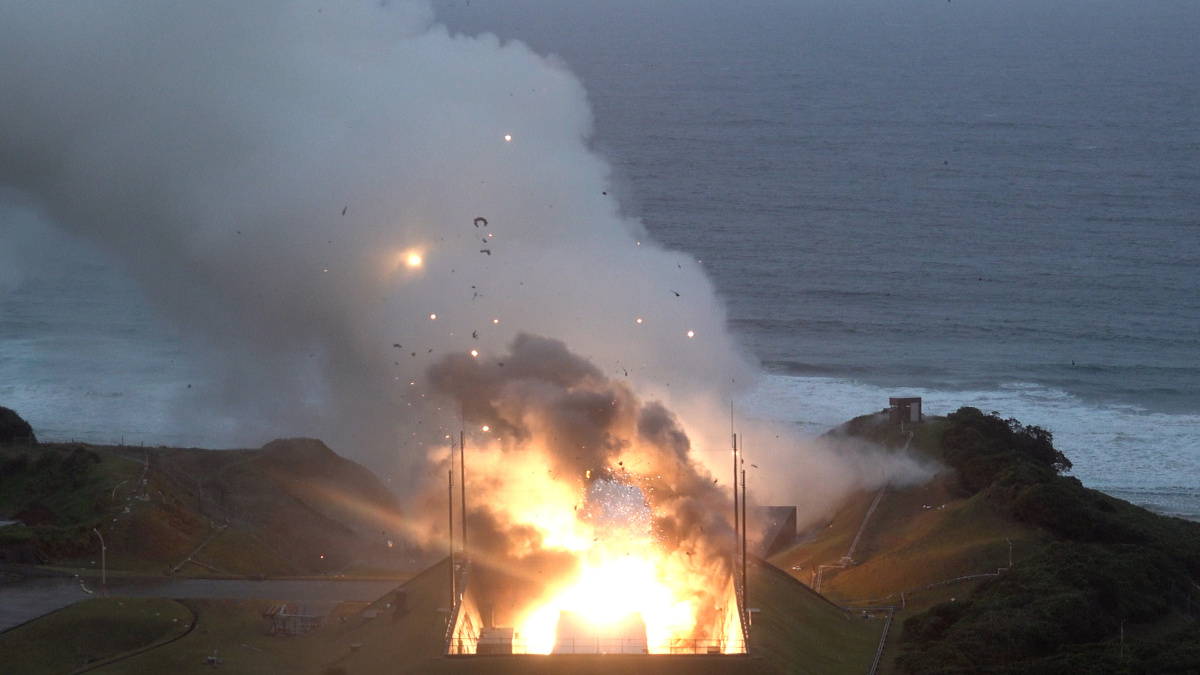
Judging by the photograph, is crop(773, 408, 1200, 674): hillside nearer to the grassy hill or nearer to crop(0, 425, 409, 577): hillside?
the grassy hill

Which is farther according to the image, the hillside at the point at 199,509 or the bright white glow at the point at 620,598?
the hillside at the point at 199,509

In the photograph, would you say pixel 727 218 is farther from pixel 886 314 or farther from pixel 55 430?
pixel 55 430

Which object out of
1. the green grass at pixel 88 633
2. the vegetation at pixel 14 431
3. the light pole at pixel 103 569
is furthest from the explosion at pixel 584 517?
the vegetation at pixel 14 431

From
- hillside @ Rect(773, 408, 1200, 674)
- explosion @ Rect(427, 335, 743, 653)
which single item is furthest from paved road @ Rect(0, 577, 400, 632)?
hillside @ Rect(773, 408, 1200, 674)

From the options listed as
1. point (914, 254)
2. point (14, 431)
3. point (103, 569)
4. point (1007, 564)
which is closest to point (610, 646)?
point (1007, 564)

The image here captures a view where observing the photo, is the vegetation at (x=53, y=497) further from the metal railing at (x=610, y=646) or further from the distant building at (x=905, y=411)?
the distant building at (x=905, y=411)
